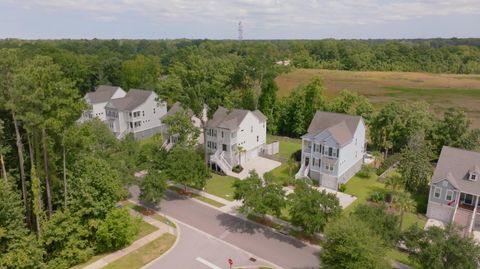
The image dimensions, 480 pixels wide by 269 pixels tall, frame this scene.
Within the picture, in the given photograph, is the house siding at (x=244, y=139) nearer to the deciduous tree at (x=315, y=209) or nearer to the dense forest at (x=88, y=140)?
the dense forest at (x=88, y=140)

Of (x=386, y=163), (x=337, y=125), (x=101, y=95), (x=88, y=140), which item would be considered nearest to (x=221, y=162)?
(x=337, y=125)

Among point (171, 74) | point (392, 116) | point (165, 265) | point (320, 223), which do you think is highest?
point (171, 74)

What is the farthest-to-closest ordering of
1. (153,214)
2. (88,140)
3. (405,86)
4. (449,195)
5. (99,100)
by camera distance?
(405,86)
(99,100)
(153,214)
(449,195)
(88,140)

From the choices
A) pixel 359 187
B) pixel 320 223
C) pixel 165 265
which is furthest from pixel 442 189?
pixel 165 265

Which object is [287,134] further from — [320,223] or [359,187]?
[320,223]

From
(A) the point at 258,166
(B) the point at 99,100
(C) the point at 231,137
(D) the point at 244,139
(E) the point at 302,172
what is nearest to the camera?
(E) the point at 302,172

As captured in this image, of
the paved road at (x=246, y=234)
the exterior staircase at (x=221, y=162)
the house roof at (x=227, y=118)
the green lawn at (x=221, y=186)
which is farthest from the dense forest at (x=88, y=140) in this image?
the exterior staircase at (x=221, y=162)

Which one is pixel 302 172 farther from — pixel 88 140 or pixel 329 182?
pixel 88 140
